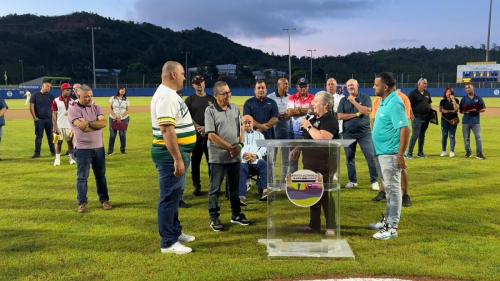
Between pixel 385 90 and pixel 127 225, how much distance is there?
150 inches

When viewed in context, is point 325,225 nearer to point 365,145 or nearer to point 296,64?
point 365,145

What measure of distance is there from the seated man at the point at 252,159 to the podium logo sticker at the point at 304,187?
2396mm

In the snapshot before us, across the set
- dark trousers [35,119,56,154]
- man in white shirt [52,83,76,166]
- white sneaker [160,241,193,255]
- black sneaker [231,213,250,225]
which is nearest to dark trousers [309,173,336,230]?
black sneaker [231,213,250,225]

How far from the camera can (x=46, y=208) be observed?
6930 mm

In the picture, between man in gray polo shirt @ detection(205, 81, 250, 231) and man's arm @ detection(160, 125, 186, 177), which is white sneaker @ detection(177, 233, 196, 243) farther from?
man's arm @ detection(160, 125, 186, 177)

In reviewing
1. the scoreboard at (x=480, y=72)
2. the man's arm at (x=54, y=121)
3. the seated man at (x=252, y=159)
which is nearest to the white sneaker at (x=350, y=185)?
the seated man at (x=252, y=159)

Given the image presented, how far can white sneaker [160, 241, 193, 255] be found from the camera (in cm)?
496

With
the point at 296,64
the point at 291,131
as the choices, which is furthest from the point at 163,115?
the point at 296,64

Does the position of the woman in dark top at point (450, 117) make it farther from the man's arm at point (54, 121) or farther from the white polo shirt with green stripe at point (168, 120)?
the man's arm at point (54, 121)

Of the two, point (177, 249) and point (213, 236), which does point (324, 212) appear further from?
point (177, 249)

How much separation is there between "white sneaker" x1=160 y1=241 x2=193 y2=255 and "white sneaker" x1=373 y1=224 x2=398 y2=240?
227 centimetres

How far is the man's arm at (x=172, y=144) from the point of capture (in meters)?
4.69

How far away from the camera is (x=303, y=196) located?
4961 mm

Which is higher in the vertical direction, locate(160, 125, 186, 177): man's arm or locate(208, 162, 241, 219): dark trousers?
locate(160, 125, 186, 177): man's arm
